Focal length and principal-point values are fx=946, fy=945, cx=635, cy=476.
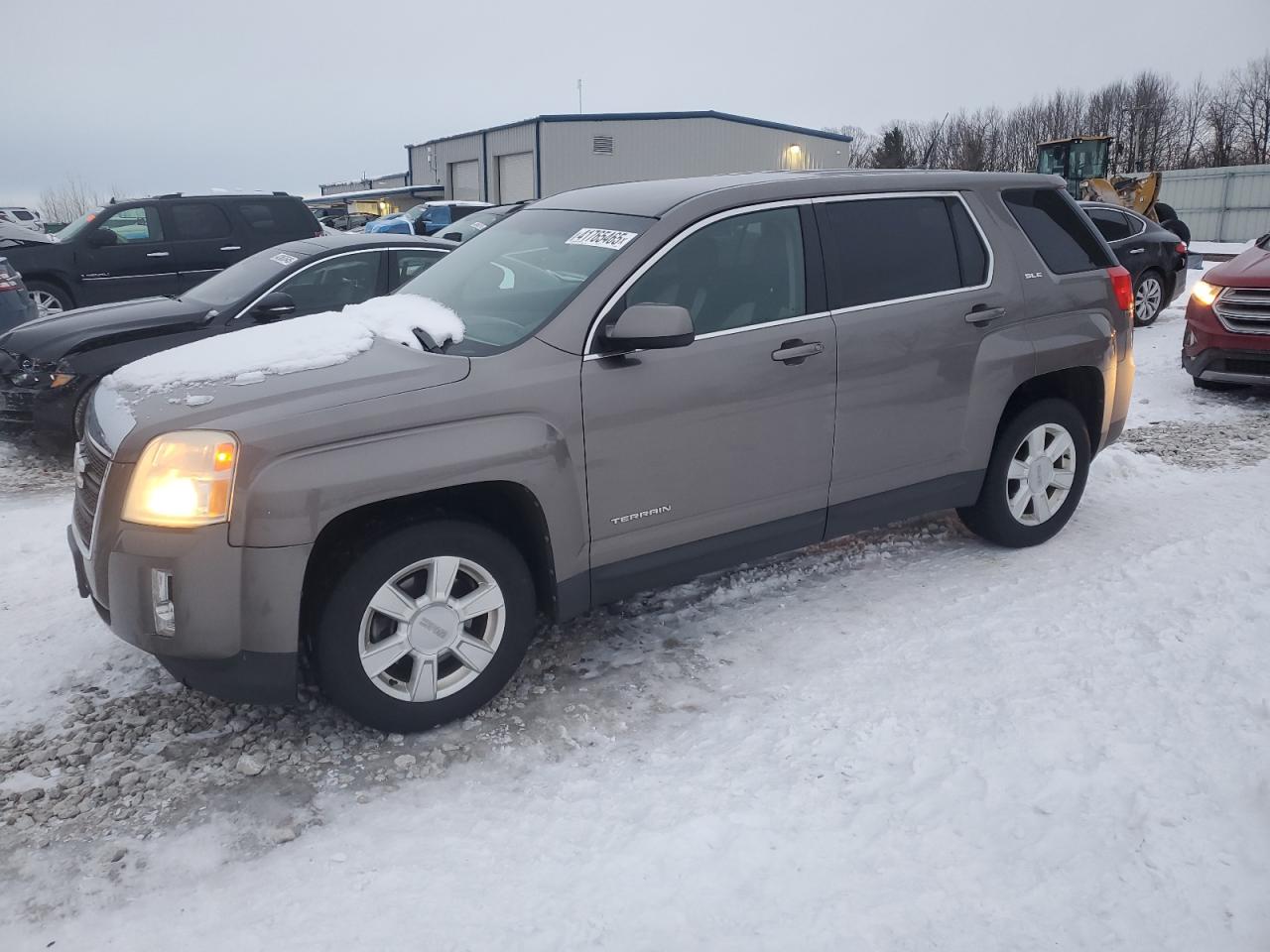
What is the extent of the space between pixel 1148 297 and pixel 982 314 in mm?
9516

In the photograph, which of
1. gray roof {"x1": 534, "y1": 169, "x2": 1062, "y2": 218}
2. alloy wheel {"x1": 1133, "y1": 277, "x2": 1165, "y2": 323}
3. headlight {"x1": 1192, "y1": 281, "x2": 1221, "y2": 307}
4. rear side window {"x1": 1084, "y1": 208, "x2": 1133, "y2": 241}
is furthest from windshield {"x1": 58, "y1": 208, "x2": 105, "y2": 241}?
alloy wheel {"x1": 1133, "y1": 277, "x2": 1165, "y2": 323}

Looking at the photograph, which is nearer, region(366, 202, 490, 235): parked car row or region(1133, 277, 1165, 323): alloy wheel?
region(1133, 277, 1165, 323): alloy wheel

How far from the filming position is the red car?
25.8 ft

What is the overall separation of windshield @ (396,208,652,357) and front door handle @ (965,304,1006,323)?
5.55 ft

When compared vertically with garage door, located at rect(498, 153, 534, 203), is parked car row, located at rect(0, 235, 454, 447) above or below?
below

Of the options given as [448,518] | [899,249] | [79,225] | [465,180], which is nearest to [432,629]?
[448,518]

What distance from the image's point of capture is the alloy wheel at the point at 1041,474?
4.77 metres

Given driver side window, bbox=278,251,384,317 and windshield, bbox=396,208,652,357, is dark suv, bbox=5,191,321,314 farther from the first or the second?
windshield, bbox=396,208,652,357

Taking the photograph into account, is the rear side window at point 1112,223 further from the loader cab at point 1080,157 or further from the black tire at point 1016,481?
the loader cab at point 1080,157

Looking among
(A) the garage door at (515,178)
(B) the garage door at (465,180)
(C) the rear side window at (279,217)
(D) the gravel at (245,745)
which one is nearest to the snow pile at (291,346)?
(D) the gravel at (245,745)

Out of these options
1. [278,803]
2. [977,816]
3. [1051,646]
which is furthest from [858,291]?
[278,803]

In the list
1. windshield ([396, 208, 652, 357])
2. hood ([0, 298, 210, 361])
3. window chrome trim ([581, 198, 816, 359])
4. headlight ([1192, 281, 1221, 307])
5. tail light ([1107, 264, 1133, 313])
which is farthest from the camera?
headlight ([1192, 281, 1221, 307])

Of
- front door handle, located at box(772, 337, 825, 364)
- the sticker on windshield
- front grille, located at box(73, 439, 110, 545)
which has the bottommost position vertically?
front grille, located at box(73, 439, 110, 545)

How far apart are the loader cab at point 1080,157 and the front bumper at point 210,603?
2591cm
